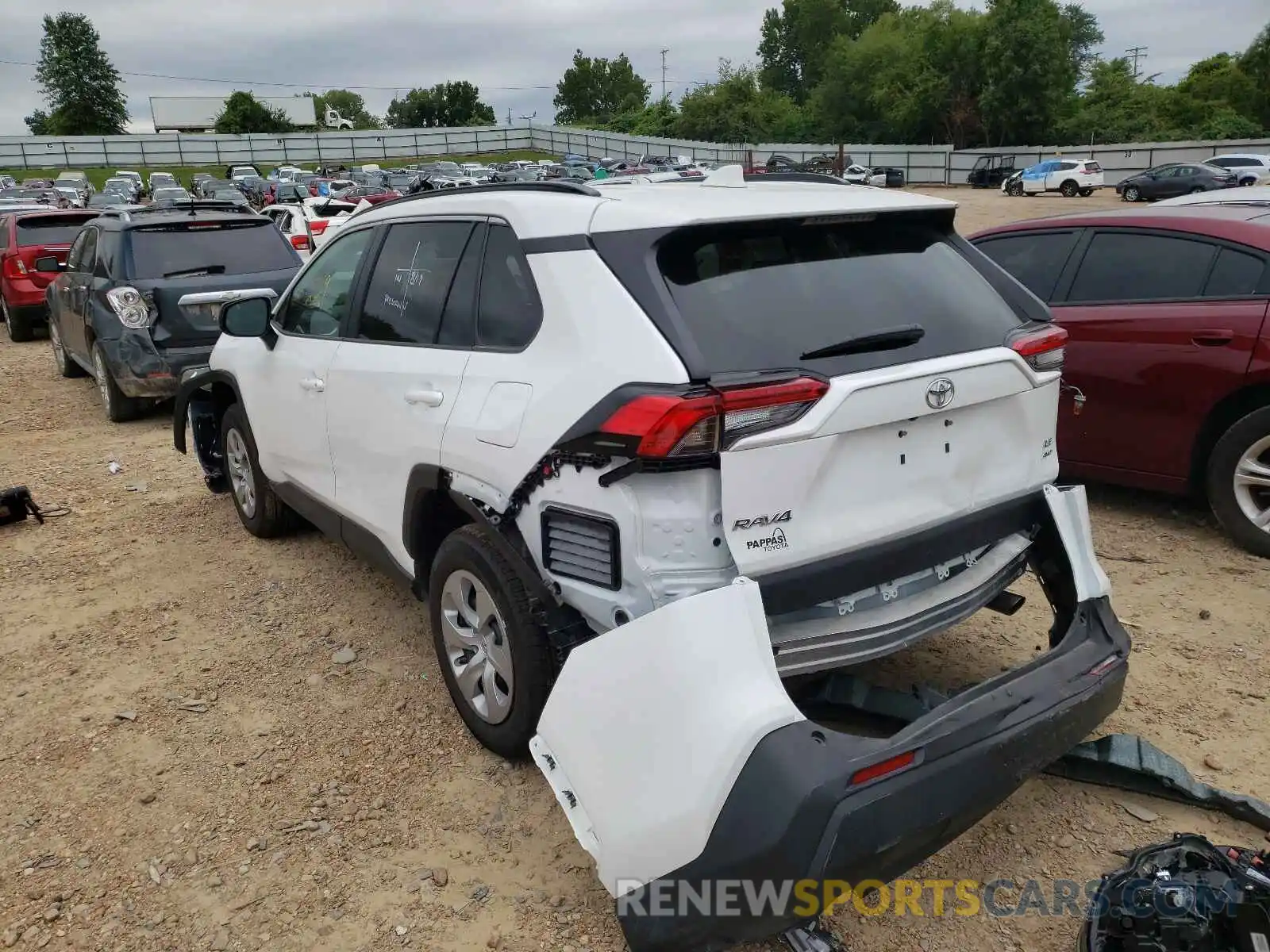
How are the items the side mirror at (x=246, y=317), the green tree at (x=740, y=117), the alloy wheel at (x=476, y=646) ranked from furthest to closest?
the green tree at (x=740, y=117)
the side mirror at (x=246, y=317)
the alloy wheel at (x=476, y=646)

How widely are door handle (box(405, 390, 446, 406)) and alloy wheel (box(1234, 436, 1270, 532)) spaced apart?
3.82 meters

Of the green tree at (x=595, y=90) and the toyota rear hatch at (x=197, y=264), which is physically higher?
the green tree at (x=595, y=90)

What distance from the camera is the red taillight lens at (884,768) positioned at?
2.03m

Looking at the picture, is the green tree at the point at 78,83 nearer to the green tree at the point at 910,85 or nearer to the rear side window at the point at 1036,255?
the green tree at the point at 910,85

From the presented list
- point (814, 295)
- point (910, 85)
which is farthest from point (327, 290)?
point (910, 85)

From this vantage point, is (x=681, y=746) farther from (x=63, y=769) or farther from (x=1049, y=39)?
(x=1049, y=39)

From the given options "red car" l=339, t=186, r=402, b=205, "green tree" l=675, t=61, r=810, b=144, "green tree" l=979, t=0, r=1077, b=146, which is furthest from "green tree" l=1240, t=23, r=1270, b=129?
"red car" l=339, t=186, r=402, b=205

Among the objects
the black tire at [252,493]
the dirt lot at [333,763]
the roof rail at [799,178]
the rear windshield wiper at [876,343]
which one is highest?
the roof rail at [799,178]

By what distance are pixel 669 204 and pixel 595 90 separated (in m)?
117

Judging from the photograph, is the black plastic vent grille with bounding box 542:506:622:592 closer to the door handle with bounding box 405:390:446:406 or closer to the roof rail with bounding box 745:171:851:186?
the door handle with bounding box 405:390:446:406

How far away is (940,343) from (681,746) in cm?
137

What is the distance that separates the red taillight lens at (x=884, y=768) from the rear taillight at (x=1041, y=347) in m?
1.33

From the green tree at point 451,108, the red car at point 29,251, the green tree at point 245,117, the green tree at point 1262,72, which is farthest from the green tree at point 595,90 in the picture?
the red car at point 29,251

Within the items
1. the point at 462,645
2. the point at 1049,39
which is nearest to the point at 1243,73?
the point at 1049,39
